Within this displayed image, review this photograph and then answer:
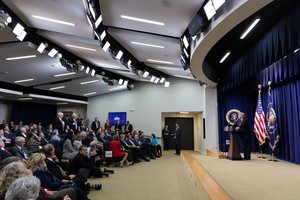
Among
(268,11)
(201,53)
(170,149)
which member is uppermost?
(268,11)

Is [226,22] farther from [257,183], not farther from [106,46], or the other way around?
[106,46]

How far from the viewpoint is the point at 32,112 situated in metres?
16.2

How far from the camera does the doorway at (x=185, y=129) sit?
14.1 meters

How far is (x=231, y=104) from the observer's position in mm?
9758

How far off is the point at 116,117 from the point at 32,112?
20.3 feet

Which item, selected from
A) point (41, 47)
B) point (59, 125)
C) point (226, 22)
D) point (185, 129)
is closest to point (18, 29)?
point (41, 47)

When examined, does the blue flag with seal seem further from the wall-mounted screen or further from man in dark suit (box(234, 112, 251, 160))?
the wall-mounted screen

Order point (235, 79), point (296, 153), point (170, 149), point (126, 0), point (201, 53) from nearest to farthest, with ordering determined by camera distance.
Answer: point (126, 0) → point (201, 53) → point (296, 153) → point (235, 79) → point (170, 149)

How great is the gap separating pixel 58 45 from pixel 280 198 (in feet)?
24.4

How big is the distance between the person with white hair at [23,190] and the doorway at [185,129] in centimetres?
1275

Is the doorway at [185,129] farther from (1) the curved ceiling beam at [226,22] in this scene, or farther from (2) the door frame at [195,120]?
(1) the curved ceiling beam at [226,22]

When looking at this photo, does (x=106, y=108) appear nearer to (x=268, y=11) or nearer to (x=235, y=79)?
(x=235, y=79)

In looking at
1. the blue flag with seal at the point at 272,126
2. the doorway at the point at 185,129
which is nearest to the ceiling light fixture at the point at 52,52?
the blue flag with seal at the point at 272,126

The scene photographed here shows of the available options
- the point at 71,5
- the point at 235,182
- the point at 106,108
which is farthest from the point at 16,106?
the point at 235,182
